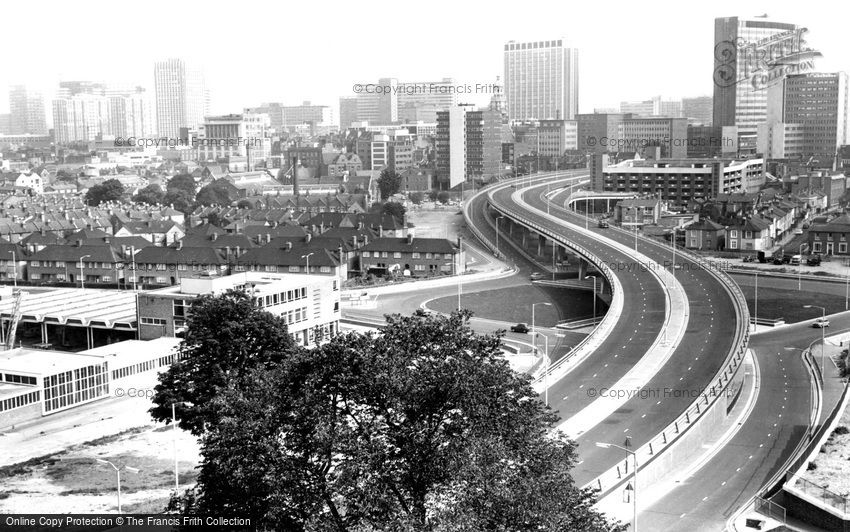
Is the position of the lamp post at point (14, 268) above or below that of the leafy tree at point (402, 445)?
below

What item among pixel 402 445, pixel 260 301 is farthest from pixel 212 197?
pixel 402 445

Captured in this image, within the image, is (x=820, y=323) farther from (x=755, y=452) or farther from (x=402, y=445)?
(x=402, y=445)

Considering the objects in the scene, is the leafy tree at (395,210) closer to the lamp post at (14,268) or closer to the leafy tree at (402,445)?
the lamp post at (14,268)

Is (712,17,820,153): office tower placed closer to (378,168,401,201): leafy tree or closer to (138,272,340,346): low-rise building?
(378,168,401,201): leafy tree

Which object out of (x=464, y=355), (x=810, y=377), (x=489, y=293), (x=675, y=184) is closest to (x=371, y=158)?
(x=675, y=184)

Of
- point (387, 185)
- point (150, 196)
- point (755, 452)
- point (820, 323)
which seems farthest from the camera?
point (387, 185)

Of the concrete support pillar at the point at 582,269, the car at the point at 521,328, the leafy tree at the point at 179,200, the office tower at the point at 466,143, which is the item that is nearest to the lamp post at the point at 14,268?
the car at the point at 521,328

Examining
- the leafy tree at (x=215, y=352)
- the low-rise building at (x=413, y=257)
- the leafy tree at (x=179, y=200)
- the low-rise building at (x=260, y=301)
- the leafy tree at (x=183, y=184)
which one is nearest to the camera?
the leafy tree at (x=215, y=352)
